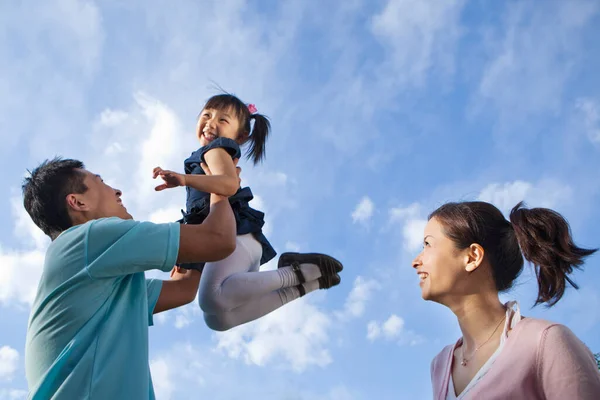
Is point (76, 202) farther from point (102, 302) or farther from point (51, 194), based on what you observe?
point (102, 302)

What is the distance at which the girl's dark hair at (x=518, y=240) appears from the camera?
3.19 m

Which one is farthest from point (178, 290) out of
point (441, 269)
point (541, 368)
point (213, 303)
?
point (541, 368)

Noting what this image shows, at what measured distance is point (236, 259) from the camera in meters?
4.28

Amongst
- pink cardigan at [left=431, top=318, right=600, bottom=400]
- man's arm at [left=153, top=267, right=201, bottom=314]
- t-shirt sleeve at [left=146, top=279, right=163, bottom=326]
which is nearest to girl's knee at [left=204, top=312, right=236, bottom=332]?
man's arm at [left=153, top=267, right=201, bottom=314]

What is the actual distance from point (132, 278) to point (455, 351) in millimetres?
1798

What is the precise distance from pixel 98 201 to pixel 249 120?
1.78 metres

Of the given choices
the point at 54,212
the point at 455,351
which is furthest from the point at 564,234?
the point at 54,212

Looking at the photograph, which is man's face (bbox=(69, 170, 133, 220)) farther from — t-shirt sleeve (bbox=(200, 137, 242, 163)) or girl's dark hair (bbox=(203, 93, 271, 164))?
girl's dark hair (bbox=(203, 93, 271, 164))

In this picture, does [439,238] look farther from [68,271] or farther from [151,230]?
[68,271]

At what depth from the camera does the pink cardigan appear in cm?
270

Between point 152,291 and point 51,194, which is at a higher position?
point 51,194

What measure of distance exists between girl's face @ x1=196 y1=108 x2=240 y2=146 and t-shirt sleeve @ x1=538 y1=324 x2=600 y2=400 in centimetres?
271

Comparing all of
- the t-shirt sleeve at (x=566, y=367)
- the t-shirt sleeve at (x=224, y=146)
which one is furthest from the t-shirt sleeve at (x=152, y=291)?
the t-shirt sleeve at (x=566, y=367)

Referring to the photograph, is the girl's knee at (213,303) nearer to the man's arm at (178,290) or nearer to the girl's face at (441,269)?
the man's arm at (178,290)
